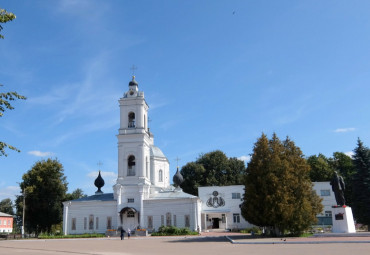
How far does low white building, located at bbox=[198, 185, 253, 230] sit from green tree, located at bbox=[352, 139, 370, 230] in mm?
15058

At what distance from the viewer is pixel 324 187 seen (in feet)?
157

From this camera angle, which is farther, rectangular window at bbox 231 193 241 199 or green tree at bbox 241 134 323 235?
rectangular window at bbox 231 193 241 199

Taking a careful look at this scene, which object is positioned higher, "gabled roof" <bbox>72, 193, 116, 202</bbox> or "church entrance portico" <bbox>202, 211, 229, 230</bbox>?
"gabled roof" <bbox>72, 193, 116, 202</bbox>

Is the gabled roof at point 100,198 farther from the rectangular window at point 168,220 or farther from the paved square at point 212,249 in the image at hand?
the paved square at point 212,249

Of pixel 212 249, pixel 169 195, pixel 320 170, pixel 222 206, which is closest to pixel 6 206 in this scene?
pixel 222 206

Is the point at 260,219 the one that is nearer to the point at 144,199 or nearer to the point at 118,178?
the point at 144,199

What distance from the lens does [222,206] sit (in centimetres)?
4884

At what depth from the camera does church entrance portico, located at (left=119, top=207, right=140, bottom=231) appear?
1553 inches

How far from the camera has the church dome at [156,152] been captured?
164ft

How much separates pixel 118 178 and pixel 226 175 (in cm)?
2778

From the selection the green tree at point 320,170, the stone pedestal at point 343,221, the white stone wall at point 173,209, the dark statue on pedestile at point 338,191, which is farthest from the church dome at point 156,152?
the stone pedestal at point 343,221

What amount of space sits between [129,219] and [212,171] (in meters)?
27.2

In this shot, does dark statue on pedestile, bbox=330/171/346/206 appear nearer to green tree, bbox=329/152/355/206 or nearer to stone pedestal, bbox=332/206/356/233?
stone pedestal, bbox=332/206/356/233

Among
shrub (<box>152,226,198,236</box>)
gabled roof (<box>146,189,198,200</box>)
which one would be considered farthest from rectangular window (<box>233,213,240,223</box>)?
shrub (<box>152,226,198,236</box>)
